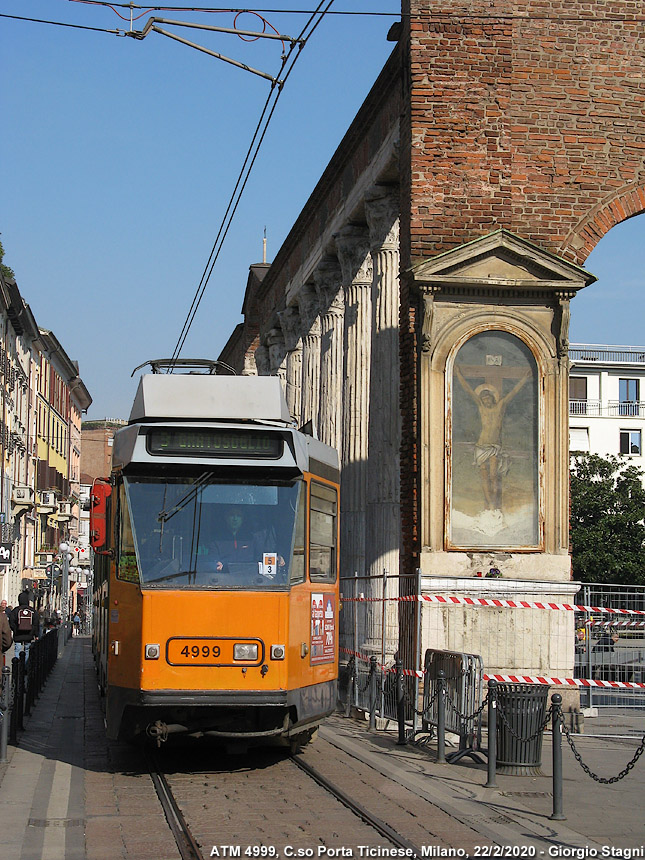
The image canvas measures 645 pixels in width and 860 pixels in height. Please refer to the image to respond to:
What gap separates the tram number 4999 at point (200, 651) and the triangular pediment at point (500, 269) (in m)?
6.87

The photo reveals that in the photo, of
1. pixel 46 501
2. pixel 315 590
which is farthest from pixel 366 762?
pixel 46 501

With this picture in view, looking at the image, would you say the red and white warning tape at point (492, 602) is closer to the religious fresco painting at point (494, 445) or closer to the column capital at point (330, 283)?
the religious fresco painting at point (494, 445)

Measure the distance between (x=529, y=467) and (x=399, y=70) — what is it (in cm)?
611

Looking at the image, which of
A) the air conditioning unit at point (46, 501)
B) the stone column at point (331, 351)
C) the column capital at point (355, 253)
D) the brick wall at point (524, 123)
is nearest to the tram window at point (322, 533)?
the brick wall at point (524, 123)

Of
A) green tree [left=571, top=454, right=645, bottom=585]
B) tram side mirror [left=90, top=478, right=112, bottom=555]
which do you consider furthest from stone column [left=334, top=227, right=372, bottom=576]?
green tree [left=571, top=454, right=645, bottom=585]

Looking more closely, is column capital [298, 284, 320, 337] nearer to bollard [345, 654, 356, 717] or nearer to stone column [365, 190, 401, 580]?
stone column [365, 190, 401, 580]

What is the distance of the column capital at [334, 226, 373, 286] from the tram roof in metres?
14.2

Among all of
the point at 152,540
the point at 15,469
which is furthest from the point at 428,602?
the point at 15,469

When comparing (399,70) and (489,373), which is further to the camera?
(399,70)

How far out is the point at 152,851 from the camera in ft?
25.6

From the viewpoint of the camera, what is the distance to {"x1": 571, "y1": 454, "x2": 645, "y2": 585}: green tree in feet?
185

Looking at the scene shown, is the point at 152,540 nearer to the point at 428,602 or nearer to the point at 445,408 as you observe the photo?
the point at 428,602

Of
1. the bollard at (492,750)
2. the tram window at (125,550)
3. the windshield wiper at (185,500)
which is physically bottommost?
the bollard at (492,750)

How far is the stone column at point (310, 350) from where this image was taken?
32000 mm
